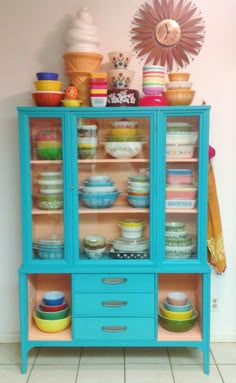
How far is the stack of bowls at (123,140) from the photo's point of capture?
2895 millimetres

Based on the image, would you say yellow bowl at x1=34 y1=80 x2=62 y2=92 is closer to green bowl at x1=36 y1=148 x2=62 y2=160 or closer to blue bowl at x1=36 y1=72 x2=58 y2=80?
blue bowl at x1=36 y1=72 x2=58 y2=80

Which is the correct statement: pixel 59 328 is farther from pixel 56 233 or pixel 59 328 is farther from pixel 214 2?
pixel 214 2

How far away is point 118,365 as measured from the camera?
2971 mm

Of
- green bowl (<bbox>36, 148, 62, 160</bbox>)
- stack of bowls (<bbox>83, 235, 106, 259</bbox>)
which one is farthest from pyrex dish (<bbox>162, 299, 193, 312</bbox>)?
green bowl (<bbox>36, 148, 62, 160</bbox>)

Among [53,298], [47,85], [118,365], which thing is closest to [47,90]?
[47,85]

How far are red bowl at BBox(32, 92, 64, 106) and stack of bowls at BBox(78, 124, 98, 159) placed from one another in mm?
210

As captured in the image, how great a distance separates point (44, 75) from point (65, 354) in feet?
5.78

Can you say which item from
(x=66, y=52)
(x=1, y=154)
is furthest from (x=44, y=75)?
(x=1, y=154)

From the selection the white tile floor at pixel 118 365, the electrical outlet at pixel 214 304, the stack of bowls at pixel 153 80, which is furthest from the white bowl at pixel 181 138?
the white tile floor at pixel 118 365

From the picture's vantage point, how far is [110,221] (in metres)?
3.05

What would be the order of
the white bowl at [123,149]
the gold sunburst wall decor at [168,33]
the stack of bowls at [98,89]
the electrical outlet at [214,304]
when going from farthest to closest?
the electrical outlet at [214,304]
the gold sunburst wall decor at [168,33]
the white bowl at [123,149]
the stack of bowls at [98,89]

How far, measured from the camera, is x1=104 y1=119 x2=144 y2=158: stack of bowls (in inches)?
114

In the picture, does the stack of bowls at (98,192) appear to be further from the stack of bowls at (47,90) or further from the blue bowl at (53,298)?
the blue bowl at (53,298)

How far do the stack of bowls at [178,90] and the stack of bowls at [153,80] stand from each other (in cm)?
4
